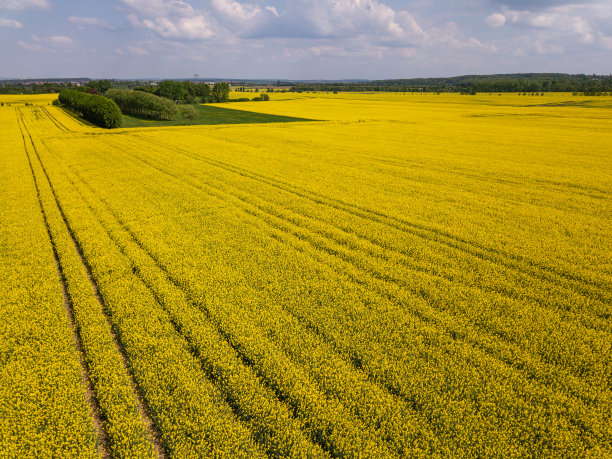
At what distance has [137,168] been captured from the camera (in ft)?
83.5

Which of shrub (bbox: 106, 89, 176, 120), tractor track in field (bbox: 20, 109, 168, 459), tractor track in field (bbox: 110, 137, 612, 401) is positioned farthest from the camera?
shrub (bbox: 106, 89, 176, 120)

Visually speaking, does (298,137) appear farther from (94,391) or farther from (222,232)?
(94,391)

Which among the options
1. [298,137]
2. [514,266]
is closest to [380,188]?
[514,266]

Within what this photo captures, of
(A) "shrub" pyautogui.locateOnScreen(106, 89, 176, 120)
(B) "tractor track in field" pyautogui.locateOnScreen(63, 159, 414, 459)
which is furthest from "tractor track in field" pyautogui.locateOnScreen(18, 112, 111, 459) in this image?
(A) "shrub" pyautogui.locateOnScreen(106, 89, 176, 120)

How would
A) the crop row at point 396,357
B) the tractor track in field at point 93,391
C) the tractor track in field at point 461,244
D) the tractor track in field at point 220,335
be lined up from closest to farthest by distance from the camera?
the tractor track in field at point 93,391, the crop row at point 396,357, the tractor track in field at point 220,335, the tractor track in field at point 461,244

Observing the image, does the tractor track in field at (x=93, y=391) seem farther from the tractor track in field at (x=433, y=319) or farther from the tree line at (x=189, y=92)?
the tree line at (x=189, y=92)

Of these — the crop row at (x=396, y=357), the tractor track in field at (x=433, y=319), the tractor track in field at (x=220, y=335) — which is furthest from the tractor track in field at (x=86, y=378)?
the tractor track in field at (x=433, y=319)

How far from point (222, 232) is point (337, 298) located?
640 cm

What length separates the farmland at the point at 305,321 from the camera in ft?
19.6

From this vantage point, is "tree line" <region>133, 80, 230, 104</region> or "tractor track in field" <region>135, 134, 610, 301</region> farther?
"tree line" <region>133, 80, 230, 104</region>

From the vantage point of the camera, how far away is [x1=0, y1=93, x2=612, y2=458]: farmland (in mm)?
5965

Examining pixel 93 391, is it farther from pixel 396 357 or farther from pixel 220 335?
pixel 396 357

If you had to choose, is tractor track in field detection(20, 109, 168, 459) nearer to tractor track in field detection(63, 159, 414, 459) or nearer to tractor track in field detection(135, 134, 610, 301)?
tractor track in field detection(63, 159, 414, 459)

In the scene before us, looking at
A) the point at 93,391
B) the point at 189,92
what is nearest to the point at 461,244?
the point at 93,391
